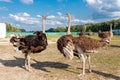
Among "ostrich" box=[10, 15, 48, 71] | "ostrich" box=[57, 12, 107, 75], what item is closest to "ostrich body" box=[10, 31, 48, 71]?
"ostrich" box=[10, 15, 48, 71]

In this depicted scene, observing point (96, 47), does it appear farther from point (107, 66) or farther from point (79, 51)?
point (107, 66)

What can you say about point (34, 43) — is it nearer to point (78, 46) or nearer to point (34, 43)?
point (34, 43)

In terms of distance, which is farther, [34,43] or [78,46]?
[34,43]

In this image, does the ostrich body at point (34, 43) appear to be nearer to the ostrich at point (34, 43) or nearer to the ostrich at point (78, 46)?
the ostrich at point (34, 43)

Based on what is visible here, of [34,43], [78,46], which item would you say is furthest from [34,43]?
[78,46]

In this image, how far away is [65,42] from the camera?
9.11m

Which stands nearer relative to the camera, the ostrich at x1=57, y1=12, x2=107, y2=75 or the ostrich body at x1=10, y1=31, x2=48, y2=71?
the ostrich at x1=57, y1=12, x2=107, y2=75

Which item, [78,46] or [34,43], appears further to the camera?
[34,43]

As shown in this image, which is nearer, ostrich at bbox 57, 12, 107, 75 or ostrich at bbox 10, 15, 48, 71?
ostrich at bbox 57, 12, 107, 75

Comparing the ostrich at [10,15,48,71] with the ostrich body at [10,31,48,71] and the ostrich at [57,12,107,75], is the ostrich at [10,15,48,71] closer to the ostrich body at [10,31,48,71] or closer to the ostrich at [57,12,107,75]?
the ostrich body at [10,31,48,71]

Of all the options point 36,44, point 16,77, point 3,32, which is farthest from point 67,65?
point 3,32

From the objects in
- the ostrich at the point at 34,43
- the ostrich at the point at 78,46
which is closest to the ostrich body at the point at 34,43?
the ostrich at the point at 34,43

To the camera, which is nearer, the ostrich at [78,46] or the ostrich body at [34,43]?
the ostrich at [78,46]

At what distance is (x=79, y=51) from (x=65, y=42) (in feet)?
2.16
